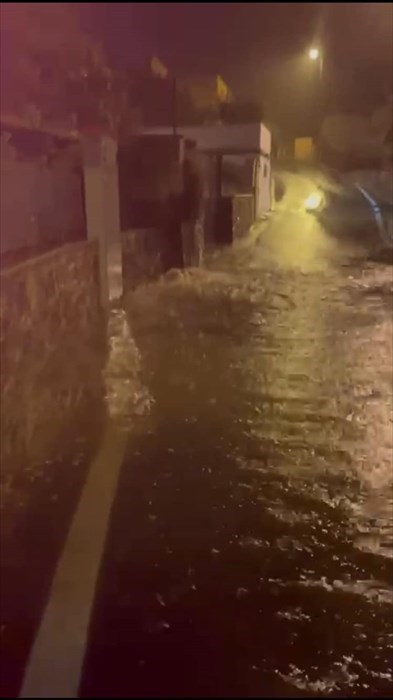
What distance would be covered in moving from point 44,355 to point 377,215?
297 inches

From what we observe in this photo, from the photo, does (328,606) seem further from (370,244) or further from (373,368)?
(370,244)

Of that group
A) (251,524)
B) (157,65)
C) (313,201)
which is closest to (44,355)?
(157,65)

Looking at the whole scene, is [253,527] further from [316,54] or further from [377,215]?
[377,215]

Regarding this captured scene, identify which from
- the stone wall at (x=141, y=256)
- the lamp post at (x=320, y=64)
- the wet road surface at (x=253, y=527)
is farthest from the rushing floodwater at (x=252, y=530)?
the stone wall at (x=141, y=256)

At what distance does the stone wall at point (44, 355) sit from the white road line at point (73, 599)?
1.63 feet

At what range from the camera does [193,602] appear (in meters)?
3.04

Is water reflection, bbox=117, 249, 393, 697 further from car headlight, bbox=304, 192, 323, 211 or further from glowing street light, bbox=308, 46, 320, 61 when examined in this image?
car headlight, bbox=304, 192, 323, 211

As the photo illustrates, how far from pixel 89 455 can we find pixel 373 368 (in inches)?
113

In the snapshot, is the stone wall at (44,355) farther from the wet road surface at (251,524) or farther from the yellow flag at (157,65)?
the yellow flag at (157,65)

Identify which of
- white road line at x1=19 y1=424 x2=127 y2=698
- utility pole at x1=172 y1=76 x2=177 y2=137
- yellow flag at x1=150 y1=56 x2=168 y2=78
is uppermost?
utility pole at x1=172 y1=76 x2=177 y2=137

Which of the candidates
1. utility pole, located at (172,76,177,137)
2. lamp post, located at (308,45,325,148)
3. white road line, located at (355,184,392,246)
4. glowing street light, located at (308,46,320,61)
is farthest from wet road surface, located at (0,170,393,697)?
utility pole, located at (172,76,177,137)

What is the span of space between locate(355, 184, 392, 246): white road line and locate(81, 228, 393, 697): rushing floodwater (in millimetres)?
3359

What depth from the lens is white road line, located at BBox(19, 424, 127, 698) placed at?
2.50 metres

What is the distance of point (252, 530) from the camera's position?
3598 millimetres
